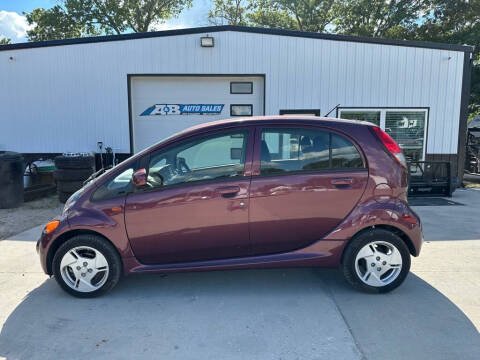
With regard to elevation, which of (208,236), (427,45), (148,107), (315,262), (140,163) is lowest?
(315,262)

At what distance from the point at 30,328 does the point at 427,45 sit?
10376mm

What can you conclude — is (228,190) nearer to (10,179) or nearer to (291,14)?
(10,179)

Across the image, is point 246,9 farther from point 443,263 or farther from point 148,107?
point 443,263

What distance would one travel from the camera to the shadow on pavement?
2637 mm

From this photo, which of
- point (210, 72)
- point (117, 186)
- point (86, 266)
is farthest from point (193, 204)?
point (210, 72)

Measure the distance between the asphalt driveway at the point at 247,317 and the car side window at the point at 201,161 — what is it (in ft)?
3.83

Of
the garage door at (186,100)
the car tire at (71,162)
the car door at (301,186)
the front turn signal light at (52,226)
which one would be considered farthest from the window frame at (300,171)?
the garage door at (186,100)

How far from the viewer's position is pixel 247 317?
3.09m

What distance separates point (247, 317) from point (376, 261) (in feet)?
4.49

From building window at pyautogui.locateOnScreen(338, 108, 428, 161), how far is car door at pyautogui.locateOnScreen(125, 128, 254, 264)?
273 inches

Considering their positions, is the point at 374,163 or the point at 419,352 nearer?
the point at 419,352

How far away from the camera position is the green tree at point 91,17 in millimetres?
23406

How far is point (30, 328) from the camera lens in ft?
9.70

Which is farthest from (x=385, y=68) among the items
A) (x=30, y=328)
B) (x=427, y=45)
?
(x=30, y=328)
